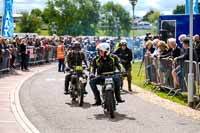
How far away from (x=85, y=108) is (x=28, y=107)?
1.61 metres

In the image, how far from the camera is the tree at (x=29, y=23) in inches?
4400

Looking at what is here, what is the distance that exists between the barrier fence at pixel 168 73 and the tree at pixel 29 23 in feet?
299

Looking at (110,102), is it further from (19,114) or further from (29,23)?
(29,23)

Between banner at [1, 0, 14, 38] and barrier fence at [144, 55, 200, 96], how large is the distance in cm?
1085

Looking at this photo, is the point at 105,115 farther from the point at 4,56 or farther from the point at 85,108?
the point at 4,56

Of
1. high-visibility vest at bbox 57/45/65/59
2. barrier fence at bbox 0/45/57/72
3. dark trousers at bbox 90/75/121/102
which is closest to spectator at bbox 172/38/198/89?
dark trousers at bbox 90/75/121/102

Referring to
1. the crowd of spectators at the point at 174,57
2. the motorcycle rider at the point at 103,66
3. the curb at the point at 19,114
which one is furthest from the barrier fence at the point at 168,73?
the curb at the point at 19,114

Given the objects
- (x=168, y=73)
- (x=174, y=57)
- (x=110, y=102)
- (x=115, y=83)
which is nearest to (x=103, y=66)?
(x=115, y=83)

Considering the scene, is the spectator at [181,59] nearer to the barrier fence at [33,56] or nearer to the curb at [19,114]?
the curb at [19,114]

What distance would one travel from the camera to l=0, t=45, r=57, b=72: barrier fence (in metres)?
28.7

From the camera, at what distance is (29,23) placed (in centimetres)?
11175

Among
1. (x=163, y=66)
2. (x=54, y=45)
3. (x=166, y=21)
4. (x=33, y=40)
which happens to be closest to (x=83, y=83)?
(x=163, y=66)

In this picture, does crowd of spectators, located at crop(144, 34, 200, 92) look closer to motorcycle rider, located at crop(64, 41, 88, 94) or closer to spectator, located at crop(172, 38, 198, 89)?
spectator, located at crop(172, 38, 198, 89)

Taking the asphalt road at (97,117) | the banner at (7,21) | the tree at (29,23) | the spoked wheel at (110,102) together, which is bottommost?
the asphalt road at (97,117)
